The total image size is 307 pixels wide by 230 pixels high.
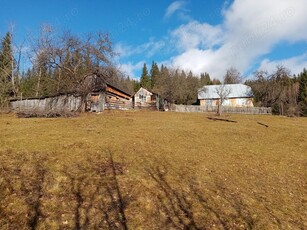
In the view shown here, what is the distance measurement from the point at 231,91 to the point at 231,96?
5.39 ft

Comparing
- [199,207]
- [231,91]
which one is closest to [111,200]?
[199,207]

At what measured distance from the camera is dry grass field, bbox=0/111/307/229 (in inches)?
232

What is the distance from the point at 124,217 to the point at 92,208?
0.87 meters

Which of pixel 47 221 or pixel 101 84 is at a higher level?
pixel 101 84

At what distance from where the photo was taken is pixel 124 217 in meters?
5.90

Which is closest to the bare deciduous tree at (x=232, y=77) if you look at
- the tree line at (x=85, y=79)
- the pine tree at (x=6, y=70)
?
the tree line at (x=85, y=79)

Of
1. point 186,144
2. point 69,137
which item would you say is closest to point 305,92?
point 186,144

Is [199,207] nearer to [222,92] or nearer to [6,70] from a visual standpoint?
[6,70]

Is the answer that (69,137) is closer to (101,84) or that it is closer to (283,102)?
(101,84)

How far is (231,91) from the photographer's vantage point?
201 feet

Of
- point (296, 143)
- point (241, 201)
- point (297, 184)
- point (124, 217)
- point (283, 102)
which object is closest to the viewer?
point (124, 217)

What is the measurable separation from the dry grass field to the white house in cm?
4836

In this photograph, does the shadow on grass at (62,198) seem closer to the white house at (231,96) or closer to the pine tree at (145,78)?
the white house at (231,96)

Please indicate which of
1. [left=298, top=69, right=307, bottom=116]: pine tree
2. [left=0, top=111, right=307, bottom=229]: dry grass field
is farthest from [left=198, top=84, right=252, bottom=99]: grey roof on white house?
[left=0, top=111, right=307, bottom=229]: dry grass field
